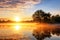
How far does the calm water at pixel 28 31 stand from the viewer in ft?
17.1

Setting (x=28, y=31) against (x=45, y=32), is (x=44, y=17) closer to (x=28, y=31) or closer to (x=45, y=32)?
(x=45, y=32)

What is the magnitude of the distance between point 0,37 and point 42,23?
4.39ft

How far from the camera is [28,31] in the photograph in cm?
554

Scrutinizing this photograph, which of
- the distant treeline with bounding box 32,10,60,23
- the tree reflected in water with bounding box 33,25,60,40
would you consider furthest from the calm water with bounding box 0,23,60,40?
the distant treeline with bounding box 32,10,60,23

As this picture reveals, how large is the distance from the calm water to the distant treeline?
15cm

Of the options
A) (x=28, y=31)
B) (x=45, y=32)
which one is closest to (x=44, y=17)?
(x=45, y=32)

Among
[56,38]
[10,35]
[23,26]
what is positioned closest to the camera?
[56,38]

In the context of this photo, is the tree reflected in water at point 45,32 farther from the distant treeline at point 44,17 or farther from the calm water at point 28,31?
the distant treeline at point 44,17

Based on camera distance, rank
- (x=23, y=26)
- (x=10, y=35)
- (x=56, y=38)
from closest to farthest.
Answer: (x=56, y=38)
(x=10, y=35)
(x=23, y=26)

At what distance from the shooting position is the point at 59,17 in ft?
18.8

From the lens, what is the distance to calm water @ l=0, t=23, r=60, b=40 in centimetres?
523

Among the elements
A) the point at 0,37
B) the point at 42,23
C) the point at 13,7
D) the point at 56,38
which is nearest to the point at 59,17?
the point at 42,23

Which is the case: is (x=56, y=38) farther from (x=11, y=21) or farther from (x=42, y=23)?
(x=11, y=21)

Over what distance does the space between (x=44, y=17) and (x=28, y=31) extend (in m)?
0.64
